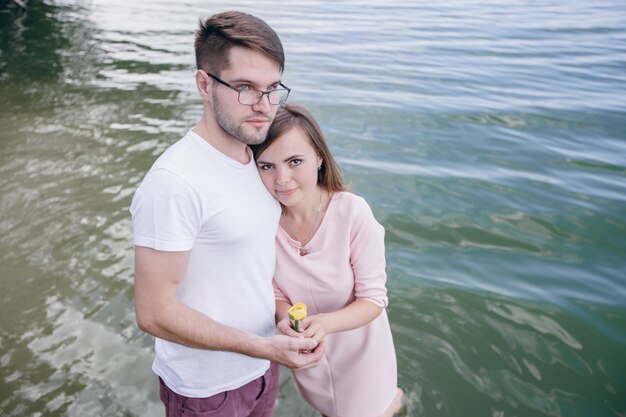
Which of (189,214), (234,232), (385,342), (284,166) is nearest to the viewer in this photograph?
(189,214)

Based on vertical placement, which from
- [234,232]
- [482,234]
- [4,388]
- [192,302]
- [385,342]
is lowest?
[4,388]

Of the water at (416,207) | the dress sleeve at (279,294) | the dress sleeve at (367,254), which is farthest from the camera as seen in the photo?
the water at (416,207)

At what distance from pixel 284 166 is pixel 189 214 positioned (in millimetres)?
595

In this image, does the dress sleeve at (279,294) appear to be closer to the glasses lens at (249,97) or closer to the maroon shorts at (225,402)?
the maroon shorts at (225,402)

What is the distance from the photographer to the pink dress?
2299 millimetres

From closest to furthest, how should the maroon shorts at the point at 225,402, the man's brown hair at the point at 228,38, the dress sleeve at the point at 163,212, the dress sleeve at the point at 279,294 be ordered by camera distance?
the dress sleeve at the point at 163,212, the man's brown hair at the point at 228,38, the maroon shorts at the point at 225,402, the dress sleeve at the point at 279,294

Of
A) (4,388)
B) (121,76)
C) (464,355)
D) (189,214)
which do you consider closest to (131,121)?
(121,76)

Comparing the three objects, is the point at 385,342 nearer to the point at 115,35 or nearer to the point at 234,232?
the point at 234,232

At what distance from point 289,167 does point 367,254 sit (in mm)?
549

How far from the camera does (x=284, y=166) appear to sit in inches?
87.7

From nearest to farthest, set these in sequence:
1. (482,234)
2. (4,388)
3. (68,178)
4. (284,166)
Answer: (284,166) → (4,388) → (482,234) → (68,178)

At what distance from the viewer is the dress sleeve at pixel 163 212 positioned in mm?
1712

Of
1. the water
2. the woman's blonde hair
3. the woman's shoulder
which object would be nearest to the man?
the woman's blonde hair

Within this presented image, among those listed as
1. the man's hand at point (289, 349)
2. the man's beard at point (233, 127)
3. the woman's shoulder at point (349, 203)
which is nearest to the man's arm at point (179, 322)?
the man's hand at point (289, 349)
